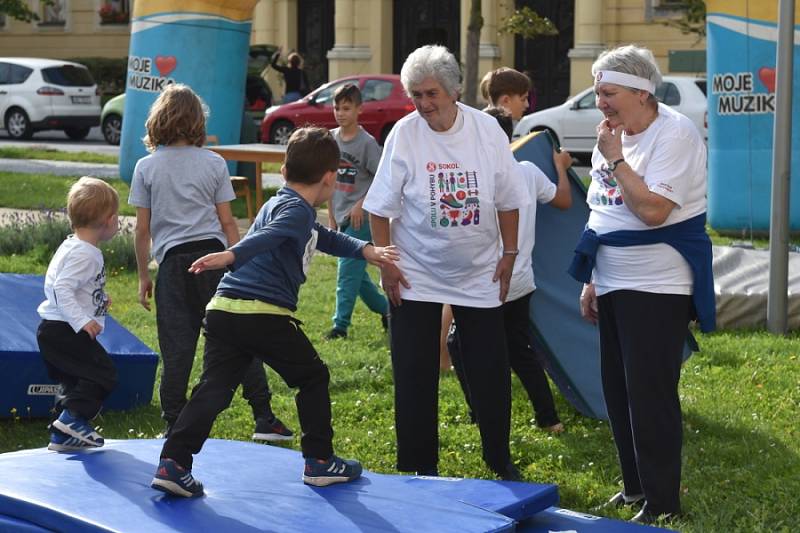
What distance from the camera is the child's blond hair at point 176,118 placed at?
246 inches

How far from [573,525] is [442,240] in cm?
124

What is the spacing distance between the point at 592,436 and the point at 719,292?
2.73 metres

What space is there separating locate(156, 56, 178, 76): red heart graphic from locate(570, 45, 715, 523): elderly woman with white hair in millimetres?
12234

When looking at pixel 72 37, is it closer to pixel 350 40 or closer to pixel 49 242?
pixel 350 40

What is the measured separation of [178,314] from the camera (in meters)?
6.43

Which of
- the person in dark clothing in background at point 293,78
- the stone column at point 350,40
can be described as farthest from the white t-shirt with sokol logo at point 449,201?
the stone column at point 350,40

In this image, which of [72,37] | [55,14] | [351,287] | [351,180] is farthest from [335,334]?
A: [55,14]

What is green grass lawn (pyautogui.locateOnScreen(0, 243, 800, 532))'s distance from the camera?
5.77 meters

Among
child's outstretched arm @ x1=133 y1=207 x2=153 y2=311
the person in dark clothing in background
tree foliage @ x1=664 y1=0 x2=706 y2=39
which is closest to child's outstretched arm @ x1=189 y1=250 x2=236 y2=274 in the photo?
child's outstretched arm @ x1=133 y1=207 x2=153 y2=311

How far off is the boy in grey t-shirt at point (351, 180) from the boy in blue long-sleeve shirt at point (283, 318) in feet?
10.9

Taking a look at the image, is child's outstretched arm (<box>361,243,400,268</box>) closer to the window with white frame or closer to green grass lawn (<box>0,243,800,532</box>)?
green grass lawn (<box>0,243,800,532</box>)

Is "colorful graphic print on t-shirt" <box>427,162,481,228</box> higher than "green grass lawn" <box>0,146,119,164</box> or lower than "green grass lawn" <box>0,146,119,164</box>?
higher

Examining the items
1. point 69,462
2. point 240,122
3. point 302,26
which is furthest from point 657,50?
point 69,462

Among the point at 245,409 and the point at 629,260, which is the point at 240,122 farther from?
the point at 629,260
